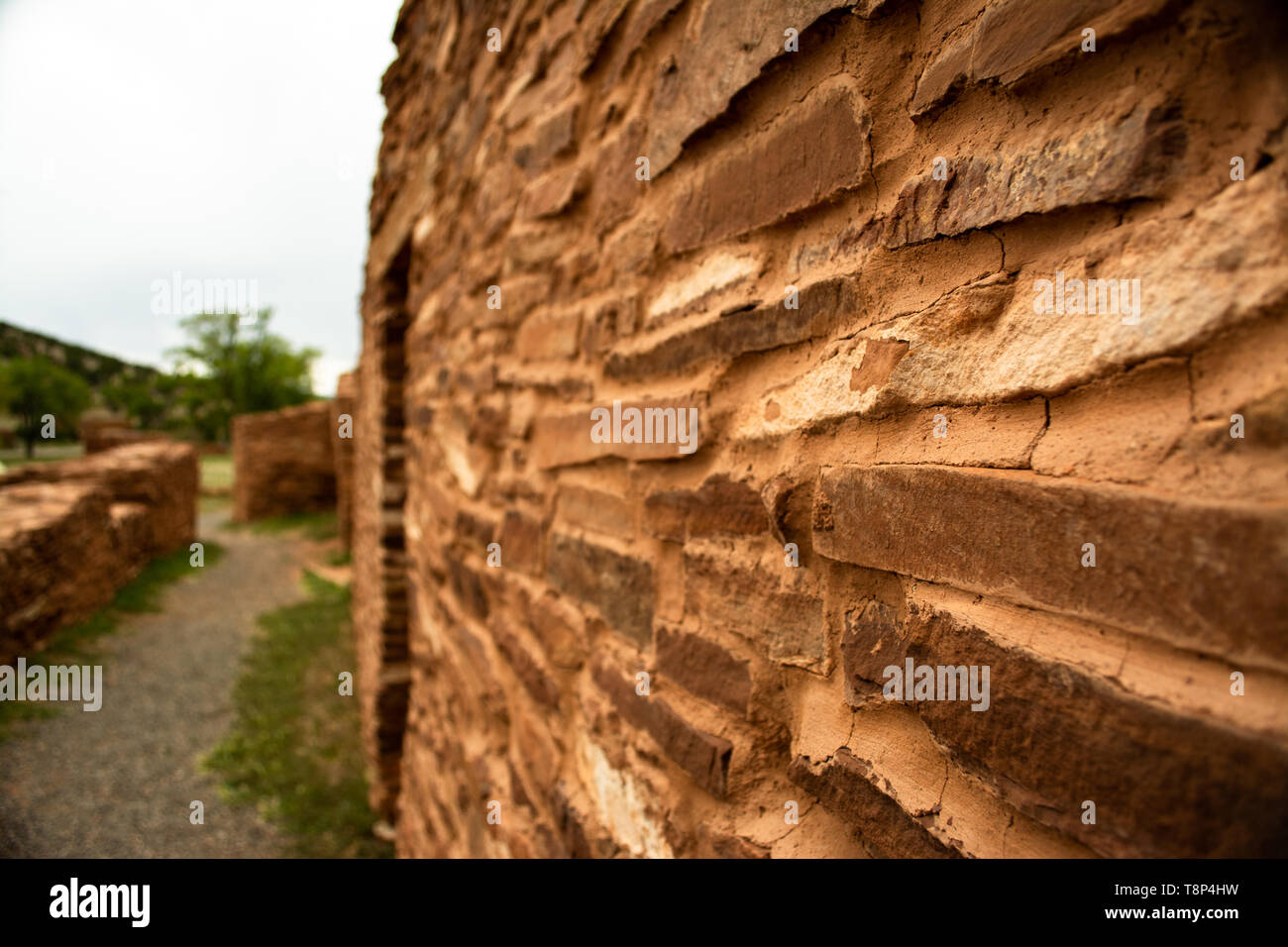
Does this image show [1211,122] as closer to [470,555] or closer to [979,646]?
[979,646]

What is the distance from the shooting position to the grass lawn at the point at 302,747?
3.66m

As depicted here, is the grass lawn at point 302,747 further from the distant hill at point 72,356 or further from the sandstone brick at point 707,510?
the distant hill at point 72,356

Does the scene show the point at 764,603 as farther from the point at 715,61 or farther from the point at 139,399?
the point at 139,399

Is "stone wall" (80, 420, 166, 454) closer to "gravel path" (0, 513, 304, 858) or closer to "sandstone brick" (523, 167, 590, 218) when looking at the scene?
"gravel path" (0, 513, 304, 858)

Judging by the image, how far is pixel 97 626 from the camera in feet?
20.2

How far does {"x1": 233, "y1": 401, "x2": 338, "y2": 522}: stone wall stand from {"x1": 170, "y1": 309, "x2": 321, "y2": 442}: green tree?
18368mm

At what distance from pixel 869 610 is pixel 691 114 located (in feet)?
2.41

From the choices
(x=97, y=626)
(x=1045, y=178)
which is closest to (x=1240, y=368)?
(x=1045, y=178)

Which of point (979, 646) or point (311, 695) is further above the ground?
point (979, 646)

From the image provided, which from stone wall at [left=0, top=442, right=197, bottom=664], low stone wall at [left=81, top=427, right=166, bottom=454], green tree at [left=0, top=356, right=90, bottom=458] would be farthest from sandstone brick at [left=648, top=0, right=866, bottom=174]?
low stone wall at [left=81, top=427, right=166, bottom=454]

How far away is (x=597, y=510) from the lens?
1285 millimetres

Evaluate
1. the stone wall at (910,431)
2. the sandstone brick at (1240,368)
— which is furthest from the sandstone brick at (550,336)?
the sandstone brick at (1240,368)
